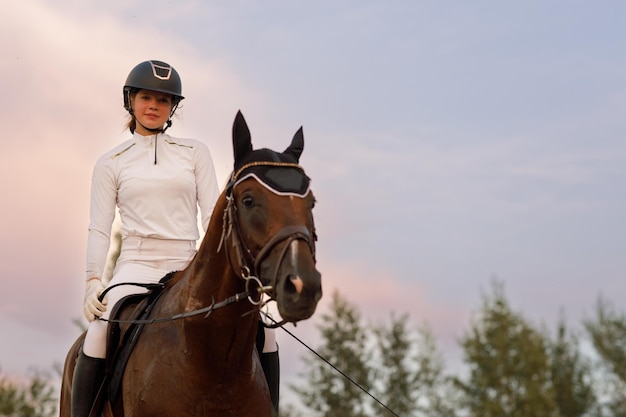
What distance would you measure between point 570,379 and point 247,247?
51.4 metres

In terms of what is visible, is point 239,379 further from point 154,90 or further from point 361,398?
point 361,398

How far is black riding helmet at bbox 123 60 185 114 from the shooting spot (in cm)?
896

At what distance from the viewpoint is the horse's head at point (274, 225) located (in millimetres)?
5891

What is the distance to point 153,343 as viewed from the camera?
7.52 metres

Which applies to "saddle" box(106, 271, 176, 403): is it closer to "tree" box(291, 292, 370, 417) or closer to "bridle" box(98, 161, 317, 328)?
"bridle" box(98, 161, 317, 328)

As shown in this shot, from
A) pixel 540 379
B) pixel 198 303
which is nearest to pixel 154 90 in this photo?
pixel 198 303

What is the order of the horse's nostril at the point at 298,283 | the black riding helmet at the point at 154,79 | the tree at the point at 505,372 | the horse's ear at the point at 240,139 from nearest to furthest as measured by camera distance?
the horse's nostril at the point at 298,283, the horse's ear at the point at 240,139, the black riding helmet at the point at 154,79, the tree at the point at 505,372

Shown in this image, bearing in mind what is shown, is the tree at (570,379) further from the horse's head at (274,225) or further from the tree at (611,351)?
the horse's head at (274,225)

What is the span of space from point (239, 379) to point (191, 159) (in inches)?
97.7

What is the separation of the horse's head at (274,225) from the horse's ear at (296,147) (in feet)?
0.05

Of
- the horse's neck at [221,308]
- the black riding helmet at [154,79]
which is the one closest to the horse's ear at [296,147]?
the horse's neck at [221,308]

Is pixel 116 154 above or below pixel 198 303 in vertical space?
above

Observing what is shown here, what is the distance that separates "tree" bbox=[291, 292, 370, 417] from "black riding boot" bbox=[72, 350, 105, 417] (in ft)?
141

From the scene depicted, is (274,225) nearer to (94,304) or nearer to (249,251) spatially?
(249,251)
